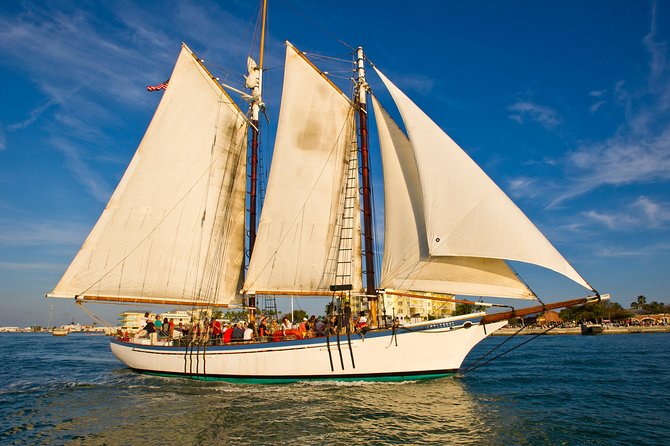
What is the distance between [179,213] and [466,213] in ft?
57.9

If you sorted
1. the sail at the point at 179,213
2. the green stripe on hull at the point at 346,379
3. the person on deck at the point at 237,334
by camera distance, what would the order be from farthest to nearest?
the sail at the point at 179,213, the person on deck at the point at 237,334, the green stripe on hull at the point at 346,379

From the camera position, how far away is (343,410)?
14.7 meters

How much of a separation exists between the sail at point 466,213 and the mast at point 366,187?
4.63 m

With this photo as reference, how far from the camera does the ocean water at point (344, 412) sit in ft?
40.0

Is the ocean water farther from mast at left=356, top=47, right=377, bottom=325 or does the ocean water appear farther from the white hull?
mast at left=356, top=47, right=377, bottom=325

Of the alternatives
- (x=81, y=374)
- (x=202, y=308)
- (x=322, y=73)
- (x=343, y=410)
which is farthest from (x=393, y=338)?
(x=81, y=374)

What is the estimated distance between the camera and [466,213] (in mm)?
17984

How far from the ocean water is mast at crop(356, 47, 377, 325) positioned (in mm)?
5292

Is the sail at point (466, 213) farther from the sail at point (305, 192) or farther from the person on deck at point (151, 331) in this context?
the person on deck at point (151, 331)

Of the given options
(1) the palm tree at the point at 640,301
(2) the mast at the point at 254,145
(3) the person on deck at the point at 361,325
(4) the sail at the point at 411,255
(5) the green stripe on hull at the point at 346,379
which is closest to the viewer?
(4) the sail at the point at 411,255

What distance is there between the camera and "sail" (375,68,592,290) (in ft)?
54.4

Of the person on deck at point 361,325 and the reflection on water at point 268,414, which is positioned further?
the person on deck at point 361,325

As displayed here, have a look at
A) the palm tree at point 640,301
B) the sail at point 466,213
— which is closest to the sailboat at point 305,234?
the sail at point 466,213

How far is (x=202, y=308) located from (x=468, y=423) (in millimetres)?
18191
